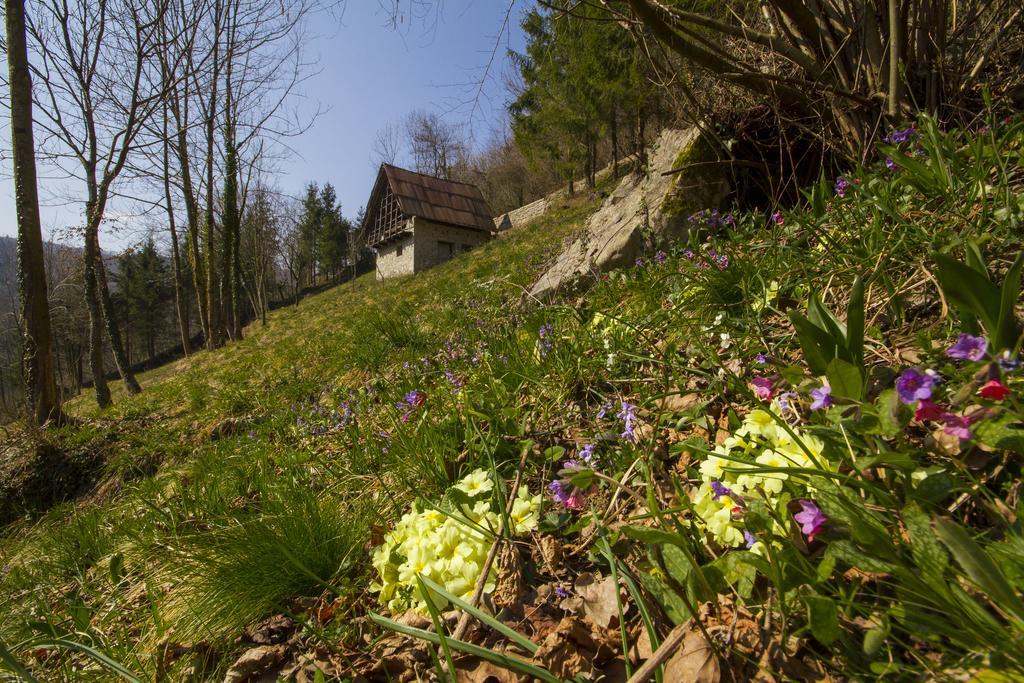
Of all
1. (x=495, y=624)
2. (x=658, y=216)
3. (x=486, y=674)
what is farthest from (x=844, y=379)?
(x=658, y=216)

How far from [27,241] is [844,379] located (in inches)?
328

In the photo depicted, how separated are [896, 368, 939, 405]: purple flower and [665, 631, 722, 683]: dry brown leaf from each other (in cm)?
56

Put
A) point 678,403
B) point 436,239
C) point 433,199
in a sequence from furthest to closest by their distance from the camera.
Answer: point 433,199 < point 436,239 < point 678,403

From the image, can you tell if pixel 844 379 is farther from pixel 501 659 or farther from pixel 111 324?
pixel 111 324

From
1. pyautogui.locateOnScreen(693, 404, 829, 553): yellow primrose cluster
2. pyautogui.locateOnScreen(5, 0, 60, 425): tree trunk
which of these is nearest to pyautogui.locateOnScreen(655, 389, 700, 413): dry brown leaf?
pyautogui.locateOnScreen(693, 404, 829, 553): yellow primrose cluster

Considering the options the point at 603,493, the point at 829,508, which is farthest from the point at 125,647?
the point at 829,508

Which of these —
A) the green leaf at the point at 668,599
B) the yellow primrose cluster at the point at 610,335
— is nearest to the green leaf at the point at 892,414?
the green leaf at the point at 668,599

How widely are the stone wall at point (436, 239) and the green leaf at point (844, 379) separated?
23.9 m

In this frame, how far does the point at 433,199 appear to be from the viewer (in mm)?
26547

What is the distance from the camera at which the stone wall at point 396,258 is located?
82.7 feet

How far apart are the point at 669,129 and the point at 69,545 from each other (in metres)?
5.86

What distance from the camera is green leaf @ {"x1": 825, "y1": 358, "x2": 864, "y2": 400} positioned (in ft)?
3.18

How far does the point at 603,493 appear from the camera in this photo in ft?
4.58

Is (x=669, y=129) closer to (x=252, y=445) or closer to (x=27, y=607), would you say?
(x=252, y=445)
